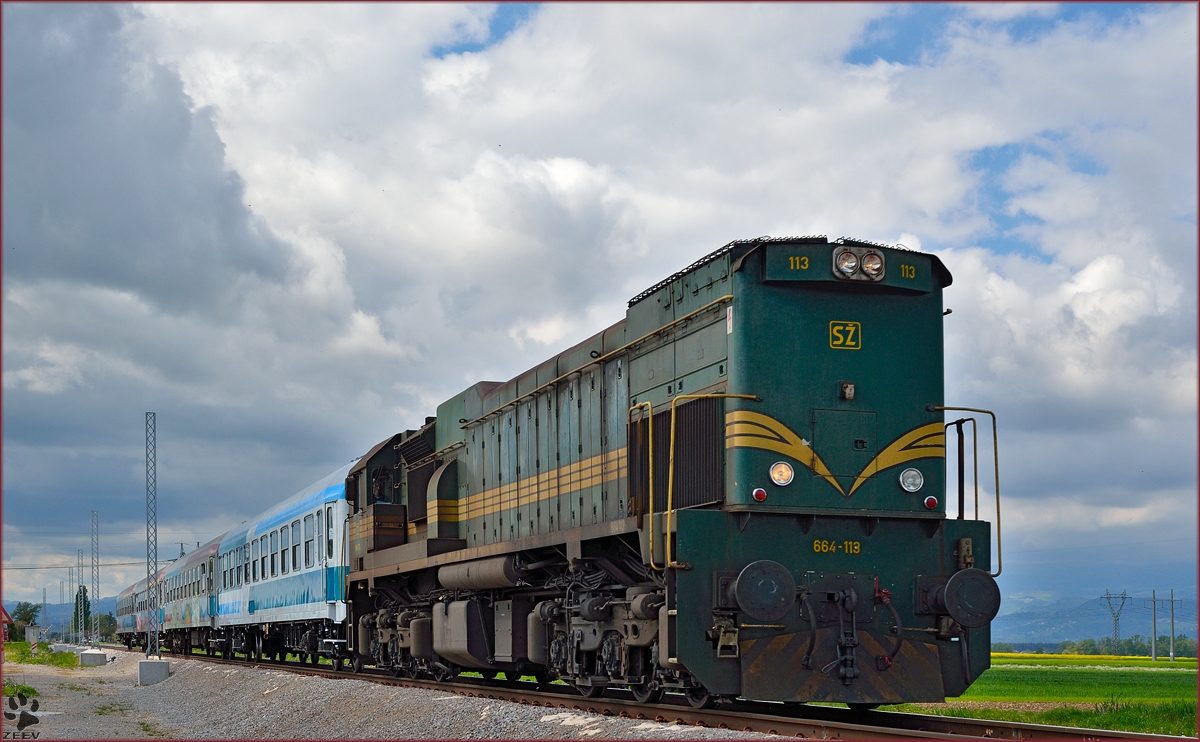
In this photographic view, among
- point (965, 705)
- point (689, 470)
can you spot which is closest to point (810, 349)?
point (689, 470)

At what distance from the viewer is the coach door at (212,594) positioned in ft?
115

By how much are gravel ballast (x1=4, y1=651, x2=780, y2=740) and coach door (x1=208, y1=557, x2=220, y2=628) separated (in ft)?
31.6

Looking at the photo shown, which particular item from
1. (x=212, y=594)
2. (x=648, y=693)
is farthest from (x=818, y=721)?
(x=212, y=594)

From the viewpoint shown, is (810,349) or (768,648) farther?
(810,349)

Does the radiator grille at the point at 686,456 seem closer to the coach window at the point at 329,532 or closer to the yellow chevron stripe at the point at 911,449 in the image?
the yellow chevron stripe at the point at 911,449

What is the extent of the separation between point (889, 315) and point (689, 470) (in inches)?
91.3

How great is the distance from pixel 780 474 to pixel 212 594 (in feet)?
95.2

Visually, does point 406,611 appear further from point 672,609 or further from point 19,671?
point 19,671

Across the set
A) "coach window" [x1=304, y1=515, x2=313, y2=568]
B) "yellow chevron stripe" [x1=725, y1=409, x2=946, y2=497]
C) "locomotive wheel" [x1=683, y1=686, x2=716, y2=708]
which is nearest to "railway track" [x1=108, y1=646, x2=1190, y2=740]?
"locomotive wheel" [x1=683, y1=686, x2=716, y2=708]

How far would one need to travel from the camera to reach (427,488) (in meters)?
18.7

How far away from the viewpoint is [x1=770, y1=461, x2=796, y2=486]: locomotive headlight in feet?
34.4

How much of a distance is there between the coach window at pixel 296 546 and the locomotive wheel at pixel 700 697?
51.0 ft

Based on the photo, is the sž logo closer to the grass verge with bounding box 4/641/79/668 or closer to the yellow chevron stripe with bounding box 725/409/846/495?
the yellow chevron stripe with bounding box 725/409/846/495

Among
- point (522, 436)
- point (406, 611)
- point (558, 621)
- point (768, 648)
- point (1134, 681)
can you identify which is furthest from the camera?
point (1134, 681)
